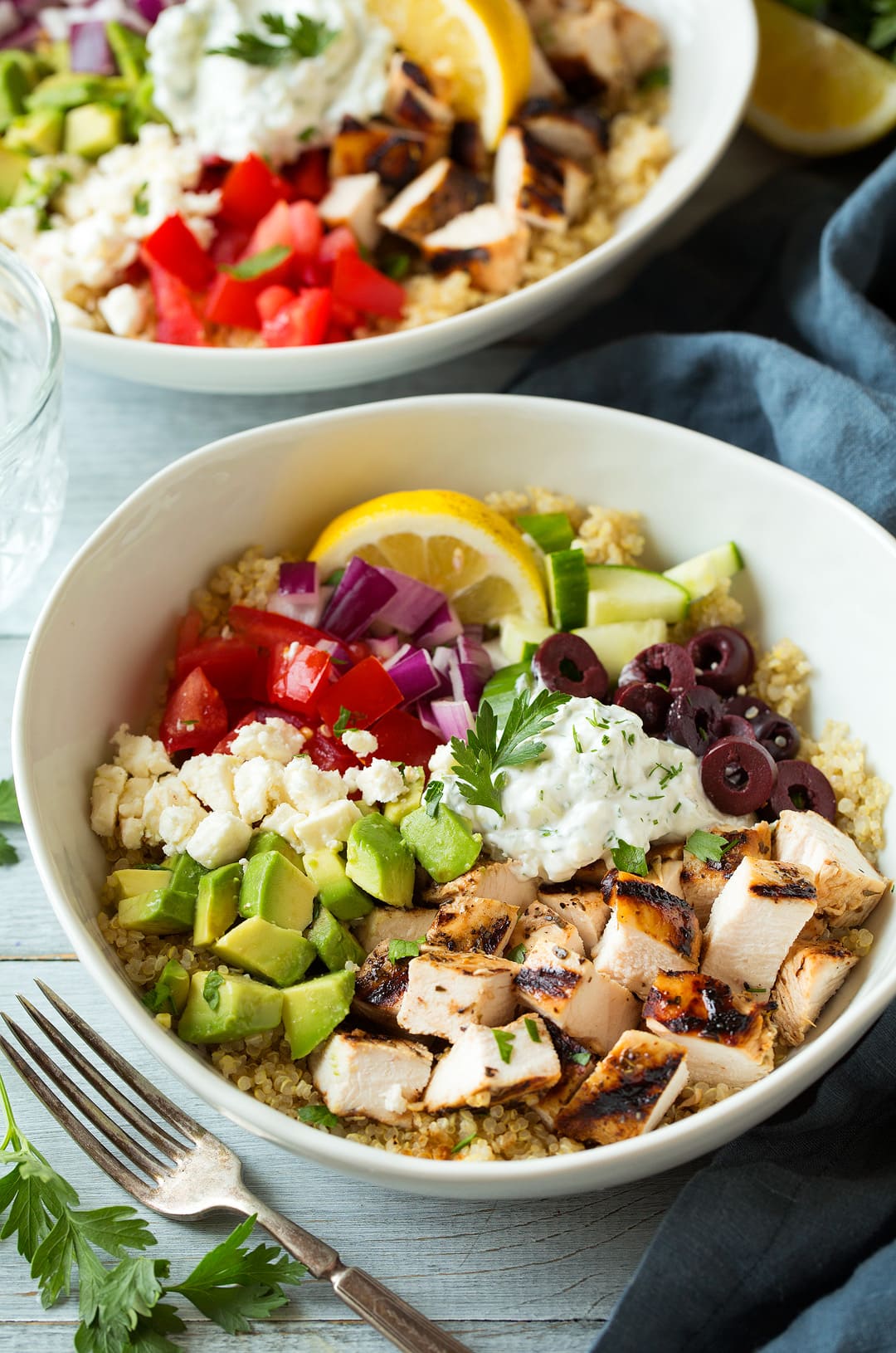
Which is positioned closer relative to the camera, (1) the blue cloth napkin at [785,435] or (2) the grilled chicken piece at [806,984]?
(1) the blue cloth napkin at [785,435]

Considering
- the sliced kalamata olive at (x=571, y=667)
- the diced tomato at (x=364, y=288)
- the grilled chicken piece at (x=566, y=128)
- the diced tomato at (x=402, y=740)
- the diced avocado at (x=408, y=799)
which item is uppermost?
the grilled chicken piece at (x=566, y=128)

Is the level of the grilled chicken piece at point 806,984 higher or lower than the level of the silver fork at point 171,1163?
higher

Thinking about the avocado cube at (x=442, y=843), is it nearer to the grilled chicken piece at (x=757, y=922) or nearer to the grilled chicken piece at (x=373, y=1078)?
the grilled chicken piece at (x=373, y=1078)

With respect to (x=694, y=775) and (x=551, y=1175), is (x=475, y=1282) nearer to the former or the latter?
(x=551, y=1175)

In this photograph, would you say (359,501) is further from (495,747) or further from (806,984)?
(806,984)

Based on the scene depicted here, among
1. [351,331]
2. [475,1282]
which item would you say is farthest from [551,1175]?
[351,331]

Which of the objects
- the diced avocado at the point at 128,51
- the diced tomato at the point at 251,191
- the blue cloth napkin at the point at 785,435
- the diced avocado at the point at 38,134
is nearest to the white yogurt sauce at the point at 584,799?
the blue cloth napkin at the point at 785,435
